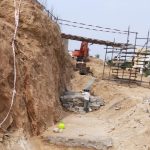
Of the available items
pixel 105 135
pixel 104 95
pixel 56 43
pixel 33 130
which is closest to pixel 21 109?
pixel 33 130

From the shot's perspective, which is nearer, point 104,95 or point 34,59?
point 34,59

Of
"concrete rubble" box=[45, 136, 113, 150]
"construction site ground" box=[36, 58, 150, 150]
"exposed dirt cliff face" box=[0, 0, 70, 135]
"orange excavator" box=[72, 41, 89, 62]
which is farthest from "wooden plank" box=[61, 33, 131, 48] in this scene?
"concrete rubble" box=[45, 136, 113, 150]

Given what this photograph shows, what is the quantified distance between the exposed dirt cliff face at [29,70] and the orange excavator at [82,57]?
38.6 ft

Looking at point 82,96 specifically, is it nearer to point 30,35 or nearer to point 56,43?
point 56,43

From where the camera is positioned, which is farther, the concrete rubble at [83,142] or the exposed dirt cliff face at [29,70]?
the concrete rubble at [83,142]

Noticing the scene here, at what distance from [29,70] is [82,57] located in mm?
19579

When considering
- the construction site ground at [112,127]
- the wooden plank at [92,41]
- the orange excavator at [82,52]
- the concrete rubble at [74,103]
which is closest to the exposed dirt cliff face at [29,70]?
the construction site ground at [112,127]

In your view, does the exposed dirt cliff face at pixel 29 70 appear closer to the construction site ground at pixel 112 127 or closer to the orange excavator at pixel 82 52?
the construction site ground at pixel 112 127

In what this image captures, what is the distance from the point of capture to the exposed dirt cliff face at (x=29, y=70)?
40.4 feet

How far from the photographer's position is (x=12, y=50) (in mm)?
12961

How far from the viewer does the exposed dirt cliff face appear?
1232 cm

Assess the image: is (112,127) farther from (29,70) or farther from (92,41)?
(92,41)

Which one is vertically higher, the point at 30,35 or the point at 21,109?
the point at 30,35

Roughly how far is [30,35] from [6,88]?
421cm
